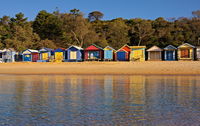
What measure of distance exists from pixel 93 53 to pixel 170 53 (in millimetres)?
10471

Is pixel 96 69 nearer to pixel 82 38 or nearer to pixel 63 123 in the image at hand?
pixel 63 123

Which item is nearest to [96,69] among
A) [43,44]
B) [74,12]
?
[43,44]

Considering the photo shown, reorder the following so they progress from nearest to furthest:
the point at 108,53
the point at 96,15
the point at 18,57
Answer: the point at 108,53 < the point at 18,57 < the point at 96,15

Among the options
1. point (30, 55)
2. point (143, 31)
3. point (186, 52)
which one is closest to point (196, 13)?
point (143, 31)

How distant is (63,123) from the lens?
7.11 meters

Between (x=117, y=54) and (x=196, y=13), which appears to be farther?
(x=196, y=13)

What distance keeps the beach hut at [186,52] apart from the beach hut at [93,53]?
10456mm

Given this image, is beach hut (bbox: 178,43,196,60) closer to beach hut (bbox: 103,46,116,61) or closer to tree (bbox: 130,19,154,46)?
beach hut (bbox: 103,46,116,61)

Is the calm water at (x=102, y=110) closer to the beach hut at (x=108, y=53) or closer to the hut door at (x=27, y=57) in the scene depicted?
the beach hut at (x=108, y=53)

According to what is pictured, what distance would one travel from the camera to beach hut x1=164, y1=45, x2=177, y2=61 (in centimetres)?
3694

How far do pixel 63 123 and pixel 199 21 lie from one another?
151ft

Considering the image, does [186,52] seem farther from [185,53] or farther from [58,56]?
[58,56]

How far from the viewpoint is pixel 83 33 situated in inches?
1913

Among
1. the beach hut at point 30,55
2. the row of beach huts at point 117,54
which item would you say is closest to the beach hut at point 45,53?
the row of beach huts at point 117,54
